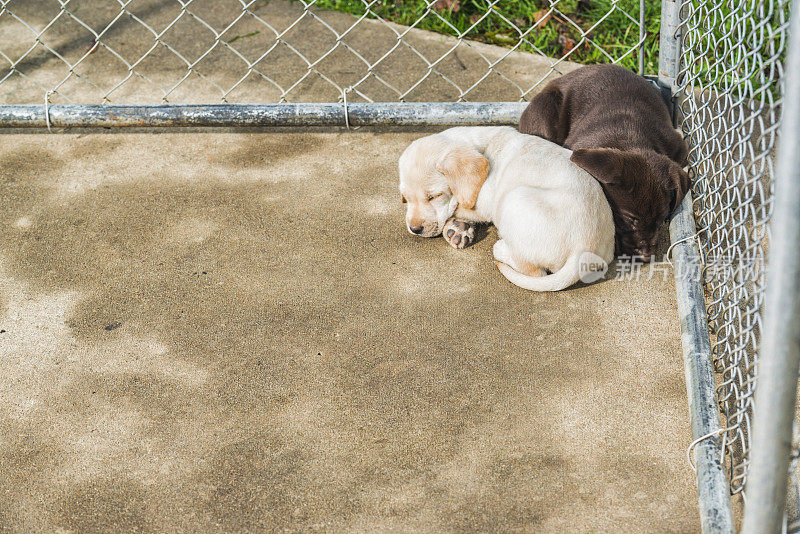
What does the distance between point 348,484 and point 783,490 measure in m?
1.28

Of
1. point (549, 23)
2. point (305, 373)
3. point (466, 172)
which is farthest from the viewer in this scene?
point (549, 23)

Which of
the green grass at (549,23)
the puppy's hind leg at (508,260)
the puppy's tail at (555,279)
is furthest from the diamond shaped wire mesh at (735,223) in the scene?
the green grass at (549,23)

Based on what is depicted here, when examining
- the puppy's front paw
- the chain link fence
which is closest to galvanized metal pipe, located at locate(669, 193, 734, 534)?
the puppy's front paw

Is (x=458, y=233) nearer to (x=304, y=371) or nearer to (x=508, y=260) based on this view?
(x=508, y=260)

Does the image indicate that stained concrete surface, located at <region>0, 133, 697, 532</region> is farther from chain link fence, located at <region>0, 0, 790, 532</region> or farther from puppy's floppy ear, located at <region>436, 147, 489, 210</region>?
chain link fence, located at <region>0, 0, 790, 532</region>

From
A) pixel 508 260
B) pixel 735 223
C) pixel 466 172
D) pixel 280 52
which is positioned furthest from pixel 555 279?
pixel 280 52

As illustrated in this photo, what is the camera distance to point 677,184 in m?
3.14

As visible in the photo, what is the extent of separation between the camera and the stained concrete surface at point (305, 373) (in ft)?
7.85

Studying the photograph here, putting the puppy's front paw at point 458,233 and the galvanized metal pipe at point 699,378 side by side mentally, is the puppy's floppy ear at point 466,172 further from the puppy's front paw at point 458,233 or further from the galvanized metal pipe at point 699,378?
the galvanized metal pipe at point 699,378

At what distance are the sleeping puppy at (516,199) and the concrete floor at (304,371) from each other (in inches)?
4.8

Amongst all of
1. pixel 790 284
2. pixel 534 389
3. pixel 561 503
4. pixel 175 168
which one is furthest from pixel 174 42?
pixel 790 284

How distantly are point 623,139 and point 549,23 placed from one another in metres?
2.07

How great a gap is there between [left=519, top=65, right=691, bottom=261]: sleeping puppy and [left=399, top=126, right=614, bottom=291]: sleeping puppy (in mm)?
106


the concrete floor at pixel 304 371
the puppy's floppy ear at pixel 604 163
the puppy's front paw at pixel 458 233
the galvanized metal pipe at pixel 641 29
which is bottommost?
the concrete floor at pixel 304 371
